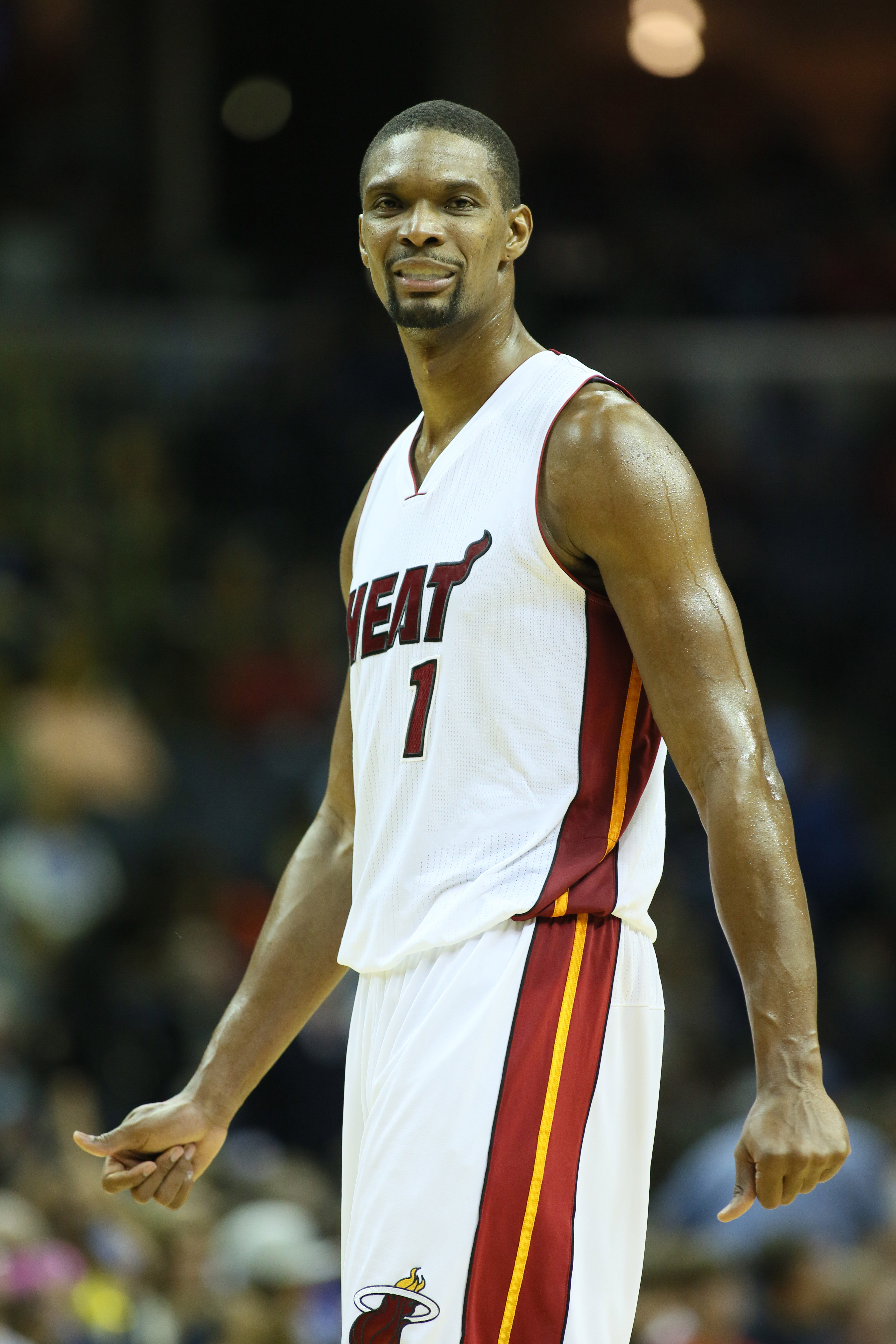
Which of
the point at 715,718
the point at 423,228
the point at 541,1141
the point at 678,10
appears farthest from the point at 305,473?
the point at 541,1141

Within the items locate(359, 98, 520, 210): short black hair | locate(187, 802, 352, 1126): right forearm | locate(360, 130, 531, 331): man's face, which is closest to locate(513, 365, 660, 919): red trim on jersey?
locate(360, 130, 531, 331): man's face

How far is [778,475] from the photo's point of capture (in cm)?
1133

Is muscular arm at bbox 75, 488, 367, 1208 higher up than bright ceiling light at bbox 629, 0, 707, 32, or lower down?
lower down

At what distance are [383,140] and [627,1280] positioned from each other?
189cm

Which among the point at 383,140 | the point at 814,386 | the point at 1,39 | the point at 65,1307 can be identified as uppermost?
the point at 1,39

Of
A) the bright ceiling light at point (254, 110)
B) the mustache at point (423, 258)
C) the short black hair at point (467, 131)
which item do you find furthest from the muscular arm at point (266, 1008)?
the bright ceiling light at point (254, 110)

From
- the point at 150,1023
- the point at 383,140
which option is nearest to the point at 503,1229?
the point at 383,140

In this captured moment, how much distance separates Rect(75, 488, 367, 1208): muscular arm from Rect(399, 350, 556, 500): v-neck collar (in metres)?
0.27

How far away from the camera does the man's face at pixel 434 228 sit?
3037mm

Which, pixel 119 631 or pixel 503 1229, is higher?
pixel 119 631

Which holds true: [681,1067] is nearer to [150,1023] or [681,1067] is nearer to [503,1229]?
[150,1023]

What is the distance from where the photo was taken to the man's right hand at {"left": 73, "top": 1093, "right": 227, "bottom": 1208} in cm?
321

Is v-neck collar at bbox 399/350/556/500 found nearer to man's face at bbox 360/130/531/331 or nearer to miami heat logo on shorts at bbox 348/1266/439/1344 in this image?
man's face at bbox 360/130/531/331

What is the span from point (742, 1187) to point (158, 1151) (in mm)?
1206
